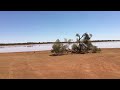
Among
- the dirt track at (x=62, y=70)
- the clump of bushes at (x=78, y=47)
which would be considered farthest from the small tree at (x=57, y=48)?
the dirt track at (x=62, y=70)

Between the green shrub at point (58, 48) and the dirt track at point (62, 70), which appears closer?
the dirt track at point (62, 70)

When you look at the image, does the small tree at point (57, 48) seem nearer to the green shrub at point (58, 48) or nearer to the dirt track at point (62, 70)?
the green shrub at point (58, 48)

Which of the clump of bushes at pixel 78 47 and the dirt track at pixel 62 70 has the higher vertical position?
the clump of bushes at pixel 78 47

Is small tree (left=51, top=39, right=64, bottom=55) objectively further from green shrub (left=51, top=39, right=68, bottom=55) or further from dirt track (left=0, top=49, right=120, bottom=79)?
dirt track (left=0, top=49, right=120, bottom=79)

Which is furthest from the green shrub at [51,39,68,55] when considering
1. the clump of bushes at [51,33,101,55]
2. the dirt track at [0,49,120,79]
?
the dirt track at [0,49,120,79]

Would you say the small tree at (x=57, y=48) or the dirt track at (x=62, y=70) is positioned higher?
the small tree at (x=57, y=48)
